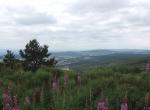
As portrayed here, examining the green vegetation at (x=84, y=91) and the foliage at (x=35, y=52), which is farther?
the foliage at (x=35, y=52)

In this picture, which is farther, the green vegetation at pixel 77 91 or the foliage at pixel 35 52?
the foliage at pixel 35 52

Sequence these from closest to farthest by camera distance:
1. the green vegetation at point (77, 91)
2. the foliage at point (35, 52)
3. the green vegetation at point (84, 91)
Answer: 1. the green vegetation at point (77, 91)
2. the green vegetation at point (84, 91)
3. the foliage at point (35, 52)

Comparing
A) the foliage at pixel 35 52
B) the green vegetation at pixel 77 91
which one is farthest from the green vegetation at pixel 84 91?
the foliage at pixel 35 52

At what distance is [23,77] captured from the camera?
15633mm

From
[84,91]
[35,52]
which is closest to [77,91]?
[84,91]

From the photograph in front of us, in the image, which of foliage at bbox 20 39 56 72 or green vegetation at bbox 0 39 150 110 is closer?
green vegetation at bbox 0 39 150 110

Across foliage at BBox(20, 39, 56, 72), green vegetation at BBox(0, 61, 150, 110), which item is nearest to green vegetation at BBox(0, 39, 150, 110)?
green vegetation at BBox(0, 61, 150, 110)

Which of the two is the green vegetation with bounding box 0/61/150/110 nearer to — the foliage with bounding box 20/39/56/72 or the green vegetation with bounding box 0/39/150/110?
the green vegetation with bounding box 0/39/150/110

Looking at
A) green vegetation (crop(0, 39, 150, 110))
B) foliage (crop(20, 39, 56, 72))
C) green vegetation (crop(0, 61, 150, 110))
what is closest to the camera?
green vegetation (crop(0, 39, 150, 110))

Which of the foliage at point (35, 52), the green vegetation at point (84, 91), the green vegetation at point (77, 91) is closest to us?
the green vegetation at point (77, 91)

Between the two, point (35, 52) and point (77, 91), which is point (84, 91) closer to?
point (77, 91)

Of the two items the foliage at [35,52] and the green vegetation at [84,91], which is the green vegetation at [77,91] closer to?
the green vegetation at [84,91]

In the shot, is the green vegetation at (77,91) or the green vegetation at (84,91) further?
the green vegetation at (84,91)

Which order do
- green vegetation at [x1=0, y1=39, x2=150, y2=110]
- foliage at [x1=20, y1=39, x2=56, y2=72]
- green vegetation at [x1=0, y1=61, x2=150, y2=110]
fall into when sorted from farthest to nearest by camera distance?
foliage at [x1=20, y1=39, x2=56, y2=72] → green vegetation at [x1=0, y1=61, x2=150, y2=110] → green vegetation at [x1=0, y1=39, x2=150, y2=110]
